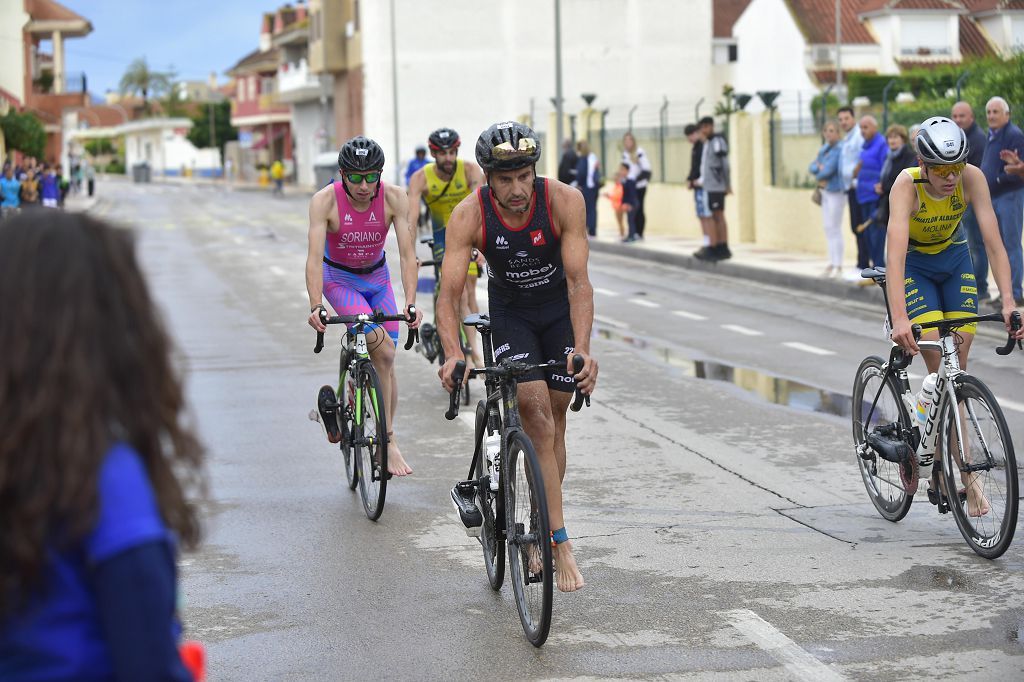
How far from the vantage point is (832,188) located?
18.4m

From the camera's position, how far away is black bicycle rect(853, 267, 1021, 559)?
6125 millimetres

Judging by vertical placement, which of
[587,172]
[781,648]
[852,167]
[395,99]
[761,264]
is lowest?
[781,648]

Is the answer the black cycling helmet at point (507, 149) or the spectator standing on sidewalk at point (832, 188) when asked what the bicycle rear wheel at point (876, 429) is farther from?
the spectator standing on sidewalk at point (832, 188)

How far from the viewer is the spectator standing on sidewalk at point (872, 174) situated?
16.3 m

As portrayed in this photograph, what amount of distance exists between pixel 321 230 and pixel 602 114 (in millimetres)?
26950

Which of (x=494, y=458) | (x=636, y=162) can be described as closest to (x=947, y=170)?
(x=494, y=458)

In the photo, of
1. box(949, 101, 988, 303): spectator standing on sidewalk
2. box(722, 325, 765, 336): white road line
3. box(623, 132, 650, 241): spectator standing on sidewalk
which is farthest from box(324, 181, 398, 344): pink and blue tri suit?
box(623, 132, 650, 241): spectator standing on sidewalk

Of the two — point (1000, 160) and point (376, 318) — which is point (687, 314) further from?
point (376, 318)

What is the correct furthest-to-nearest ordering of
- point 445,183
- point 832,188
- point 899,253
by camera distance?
point 832,188 → point 445,183 → point 899,253

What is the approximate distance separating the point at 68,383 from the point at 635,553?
4661 millimetres

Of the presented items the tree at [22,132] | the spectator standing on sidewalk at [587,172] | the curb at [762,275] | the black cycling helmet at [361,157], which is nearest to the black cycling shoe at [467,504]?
the black cycling helmet at [361,157]

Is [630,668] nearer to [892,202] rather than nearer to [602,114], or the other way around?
[892,202]

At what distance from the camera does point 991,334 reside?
14070 millimetres

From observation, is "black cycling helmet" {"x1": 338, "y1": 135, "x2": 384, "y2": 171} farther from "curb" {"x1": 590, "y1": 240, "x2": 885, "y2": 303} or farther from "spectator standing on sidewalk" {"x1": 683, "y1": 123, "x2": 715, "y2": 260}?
"spectator standing on sidewalk" {"x1": 683, "y1": 123, "x2": 715, "y2": 260}
